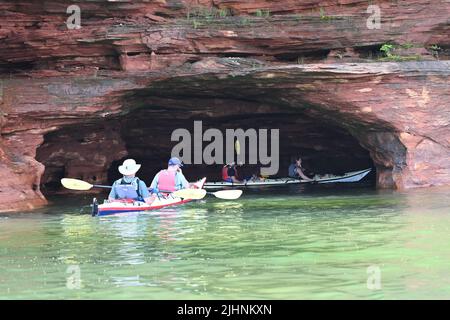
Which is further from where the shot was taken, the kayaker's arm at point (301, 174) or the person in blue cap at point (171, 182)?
the kayaker's arm at point (301, 174)

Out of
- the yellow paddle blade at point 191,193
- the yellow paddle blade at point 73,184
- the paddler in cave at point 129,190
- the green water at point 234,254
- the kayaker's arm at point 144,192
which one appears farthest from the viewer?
the yellow paddle blade at point 73,184

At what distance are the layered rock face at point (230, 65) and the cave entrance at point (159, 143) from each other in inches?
84.2

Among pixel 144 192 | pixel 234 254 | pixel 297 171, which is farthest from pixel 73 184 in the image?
pixel 297 171

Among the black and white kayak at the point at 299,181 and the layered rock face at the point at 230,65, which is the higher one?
the layered rock face at the point at 230,65

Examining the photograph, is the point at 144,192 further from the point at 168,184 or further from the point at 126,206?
the point at 168,184

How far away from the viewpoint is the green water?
686cm

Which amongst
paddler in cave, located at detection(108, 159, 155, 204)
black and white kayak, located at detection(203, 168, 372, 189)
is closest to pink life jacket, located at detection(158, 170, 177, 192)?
paddler in cave, located at detection(108, 159, 155, 204)

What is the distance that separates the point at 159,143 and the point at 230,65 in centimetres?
920

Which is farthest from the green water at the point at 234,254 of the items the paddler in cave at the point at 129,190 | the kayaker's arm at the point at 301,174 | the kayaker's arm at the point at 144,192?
the kayaker's arm at the point at 301,174

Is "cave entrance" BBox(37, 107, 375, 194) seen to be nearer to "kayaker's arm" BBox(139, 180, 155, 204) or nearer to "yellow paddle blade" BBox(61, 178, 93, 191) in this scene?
"yellow paddle blade" BBox(61, 178, 93, 191)

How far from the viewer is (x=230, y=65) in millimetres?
18188

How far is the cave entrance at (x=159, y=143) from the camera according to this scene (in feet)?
75.7

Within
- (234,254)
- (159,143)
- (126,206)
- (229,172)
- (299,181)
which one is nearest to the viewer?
(234,254)

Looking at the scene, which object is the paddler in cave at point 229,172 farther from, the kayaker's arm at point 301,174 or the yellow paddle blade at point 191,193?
the yellow paddle blade at point 191,193
